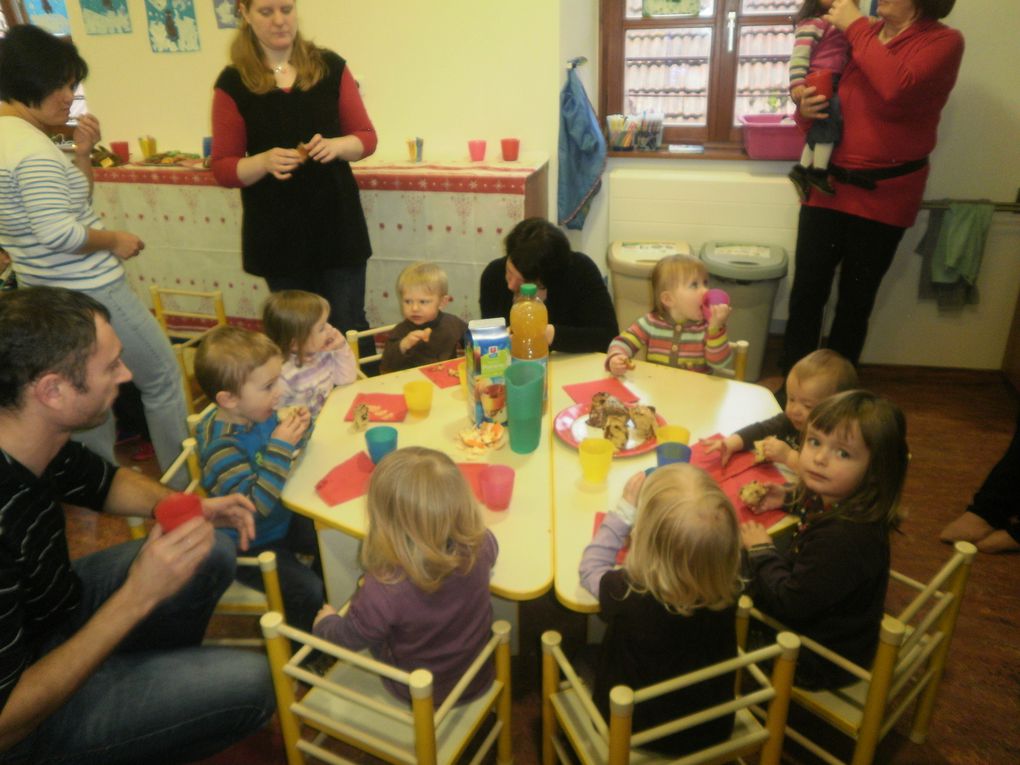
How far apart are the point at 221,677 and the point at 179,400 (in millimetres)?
1446

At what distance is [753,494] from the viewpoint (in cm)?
161

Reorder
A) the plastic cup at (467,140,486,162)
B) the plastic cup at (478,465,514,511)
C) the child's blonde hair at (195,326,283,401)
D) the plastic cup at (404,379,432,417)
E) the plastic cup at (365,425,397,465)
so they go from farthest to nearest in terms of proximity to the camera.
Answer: the plastic cup at (467,140,486,162) → the plastic cup at (404,379,432,417) → the child's blonde hair at (195,326,283,401) → the plastic cup at (365,425,397,465) → the plastic cup at (478,465,514,511)

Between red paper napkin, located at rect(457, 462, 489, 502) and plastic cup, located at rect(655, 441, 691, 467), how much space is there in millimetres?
415

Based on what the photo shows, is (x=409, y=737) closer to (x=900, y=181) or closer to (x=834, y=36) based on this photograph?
(x=900, y=181)

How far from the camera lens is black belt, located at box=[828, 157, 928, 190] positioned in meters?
2.96

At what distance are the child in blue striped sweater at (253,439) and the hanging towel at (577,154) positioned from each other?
224 centimetres

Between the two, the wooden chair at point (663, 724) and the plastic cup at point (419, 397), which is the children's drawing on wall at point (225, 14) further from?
the wooden chair at point (663, 724)

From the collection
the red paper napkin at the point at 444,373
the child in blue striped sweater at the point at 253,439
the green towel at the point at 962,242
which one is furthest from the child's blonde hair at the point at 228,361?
the green towel at the point at 962,242

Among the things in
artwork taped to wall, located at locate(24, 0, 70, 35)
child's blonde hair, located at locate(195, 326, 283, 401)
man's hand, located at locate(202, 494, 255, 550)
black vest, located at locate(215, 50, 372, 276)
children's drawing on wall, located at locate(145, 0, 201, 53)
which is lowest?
man's hand, located at locate(202, 494, 255, 550)

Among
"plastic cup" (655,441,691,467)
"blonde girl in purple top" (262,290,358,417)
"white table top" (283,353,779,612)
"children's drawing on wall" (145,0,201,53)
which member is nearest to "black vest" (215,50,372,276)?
"blonde girl in purple top" (262,290,358,417)

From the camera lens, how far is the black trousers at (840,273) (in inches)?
122

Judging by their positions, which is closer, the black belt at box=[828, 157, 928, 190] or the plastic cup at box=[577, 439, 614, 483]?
the plastic cup at box=[577, 439, 614, 483]

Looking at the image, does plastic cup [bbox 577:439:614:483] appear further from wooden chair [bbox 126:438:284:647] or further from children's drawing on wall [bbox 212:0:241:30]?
children's drawing on wall [bbox 212:0:241:30]

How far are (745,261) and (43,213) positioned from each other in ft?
9.54
